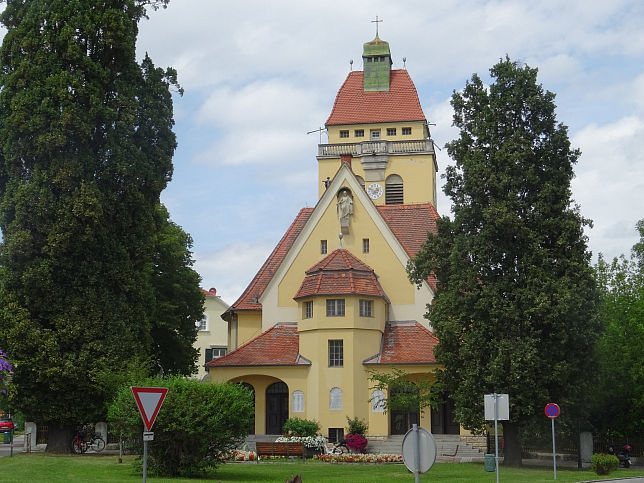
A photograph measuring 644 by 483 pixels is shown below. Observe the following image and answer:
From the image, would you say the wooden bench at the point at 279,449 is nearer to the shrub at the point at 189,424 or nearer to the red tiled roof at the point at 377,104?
the shrub at the point at 189,424

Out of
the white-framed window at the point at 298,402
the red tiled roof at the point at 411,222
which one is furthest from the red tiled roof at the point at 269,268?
the white-framed window at the point at 298,402

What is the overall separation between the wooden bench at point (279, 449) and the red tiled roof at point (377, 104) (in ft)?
129

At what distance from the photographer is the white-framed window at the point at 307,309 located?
4594 cm

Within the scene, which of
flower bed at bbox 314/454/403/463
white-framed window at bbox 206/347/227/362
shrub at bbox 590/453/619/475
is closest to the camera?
shrub at bbox 590/453/619/475

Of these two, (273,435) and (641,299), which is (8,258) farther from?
(641,299)

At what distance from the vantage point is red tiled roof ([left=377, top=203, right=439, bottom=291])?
5050cm

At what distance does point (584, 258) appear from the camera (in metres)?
34.2

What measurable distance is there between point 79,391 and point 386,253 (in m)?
19.7

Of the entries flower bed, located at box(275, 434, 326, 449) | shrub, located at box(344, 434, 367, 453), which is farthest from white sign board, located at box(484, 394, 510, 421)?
shrub, located at box(344, 434, 367, 453)

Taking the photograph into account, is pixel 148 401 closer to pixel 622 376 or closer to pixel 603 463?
pixel 603 463

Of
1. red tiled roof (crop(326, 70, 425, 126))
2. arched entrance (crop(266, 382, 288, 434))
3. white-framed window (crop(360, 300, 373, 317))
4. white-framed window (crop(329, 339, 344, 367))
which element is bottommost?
arched entrance (crop(266, 382, 288, 434))

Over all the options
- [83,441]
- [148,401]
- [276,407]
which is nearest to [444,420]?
[276,407]

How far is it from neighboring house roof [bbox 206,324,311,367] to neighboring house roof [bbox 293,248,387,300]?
8.24 feet

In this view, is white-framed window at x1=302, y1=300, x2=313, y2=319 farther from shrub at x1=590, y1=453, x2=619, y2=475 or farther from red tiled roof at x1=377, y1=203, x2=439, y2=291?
shrub at x1=590, y1=453, x2=619, y2=475
